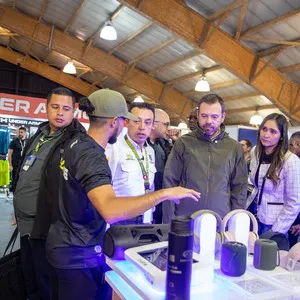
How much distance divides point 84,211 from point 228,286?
635 mm

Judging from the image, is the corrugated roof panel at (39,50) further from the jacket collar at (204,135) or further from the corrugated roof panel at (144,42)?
the jacket collar at (204,135)

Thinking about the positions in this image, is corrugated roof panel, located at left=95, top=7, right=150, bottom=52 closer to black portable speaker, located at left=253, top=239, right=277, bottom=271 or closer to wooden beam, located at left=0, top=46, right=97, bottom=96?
wooden beam, located at left=0, top=46, right=97, bottom=96

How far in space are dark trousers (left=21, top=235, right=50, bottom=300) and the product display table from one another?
2.77 feet

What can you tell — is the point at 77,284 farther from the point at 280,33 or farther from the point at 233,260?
the point at 280,33

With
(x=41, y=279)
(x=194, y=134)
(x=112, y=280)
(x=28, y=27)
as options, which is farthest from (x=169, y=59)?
(x=112, y=280)

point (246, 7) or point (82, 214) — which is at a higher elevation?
point (246, 7)

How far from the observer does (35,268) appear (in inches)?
77.0

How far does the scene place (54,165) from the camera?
1838 mm

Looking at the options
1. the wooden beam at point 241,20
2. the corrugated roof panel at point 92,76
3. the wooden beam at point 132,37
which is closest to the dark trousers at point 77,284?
the wooden beam at point 241,20

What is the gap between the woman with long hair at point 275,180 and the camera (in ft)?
6.57

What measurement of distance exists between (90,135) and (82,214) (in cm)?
33

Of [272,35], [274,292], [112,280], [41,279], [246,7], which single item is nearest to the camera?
[274,292]

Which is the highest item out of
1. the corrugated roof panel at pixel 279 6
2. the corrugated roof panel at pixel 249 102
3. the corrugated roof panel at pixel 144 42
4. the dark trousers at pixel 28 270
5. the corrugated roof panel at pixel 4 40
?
the corrugated roof panel at pixel 4 40

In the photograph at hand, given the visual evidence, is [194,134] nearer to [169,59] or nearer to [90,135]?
[90,135]
